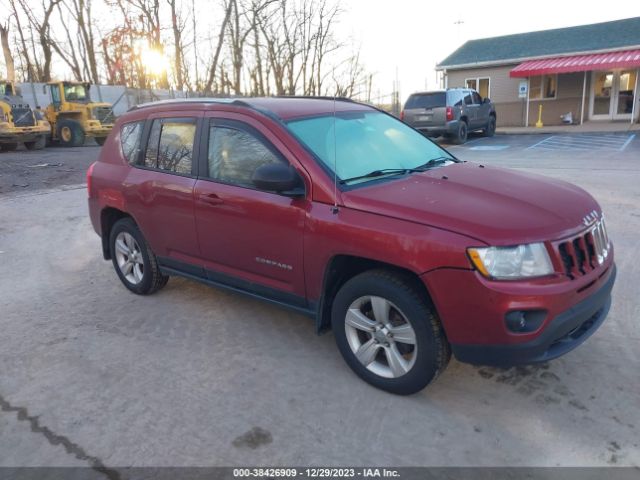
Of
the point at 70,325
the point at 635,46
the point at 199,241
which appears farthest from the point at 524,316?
the point at 635,46

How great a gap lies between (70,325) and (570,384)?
3901 millimetres

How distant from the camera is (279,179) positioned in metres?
3.25

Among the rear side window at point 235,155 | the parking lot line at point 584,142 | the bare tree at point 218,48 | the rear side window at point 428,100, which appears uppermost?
the bare tree at point 218,48

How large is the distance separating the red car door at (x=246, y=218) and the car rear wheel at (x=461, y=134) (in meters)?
15.3

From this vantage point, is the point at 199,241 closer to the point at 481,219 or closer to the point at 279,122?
the point at 279,122

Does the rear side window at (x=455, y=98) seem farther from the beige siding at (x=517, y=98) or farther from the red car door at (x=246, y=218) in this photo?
the red car door at (x=246, y=218)

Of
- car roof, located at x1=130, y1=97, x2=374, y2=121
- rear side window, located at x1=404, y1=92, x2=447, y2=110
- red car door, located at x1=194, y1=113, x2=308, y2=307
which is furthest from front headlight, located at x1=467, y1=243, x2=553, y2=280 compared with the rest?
rear side window, located at x1=404, y1=92, x2=447, y2=110

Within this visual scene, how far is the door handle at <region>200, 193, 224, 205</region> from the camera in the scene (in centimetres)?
384

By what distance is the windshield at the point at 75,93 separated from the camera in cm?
2263

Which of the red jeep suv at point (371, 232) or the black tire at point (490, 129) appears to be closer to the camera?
the red jeep suv at point (371, 232)

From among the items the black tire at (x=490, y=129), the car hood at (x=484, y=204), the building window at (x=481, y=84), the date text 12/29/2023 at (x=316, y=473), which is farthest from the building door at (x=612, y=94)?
the date text 12/29/2023 at (x=316, y=473)

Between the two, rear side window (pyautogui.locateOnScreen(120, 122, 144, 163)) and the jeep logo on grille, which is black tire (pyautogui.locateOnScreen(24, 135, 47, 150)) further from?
the jeep logo on grille

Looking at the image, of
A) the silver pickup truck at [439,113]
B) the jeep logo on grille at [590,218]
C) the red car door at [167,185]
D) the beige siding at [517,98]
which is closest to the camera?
the jeep logo on grille at [590,218]

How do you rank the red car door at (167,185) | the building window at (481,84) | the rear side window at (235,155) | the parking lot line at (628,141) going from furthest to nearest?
the building window at (481,84), the parking lot line at (628,141), the red car door at (167,185), the rear side window at (235,155)
